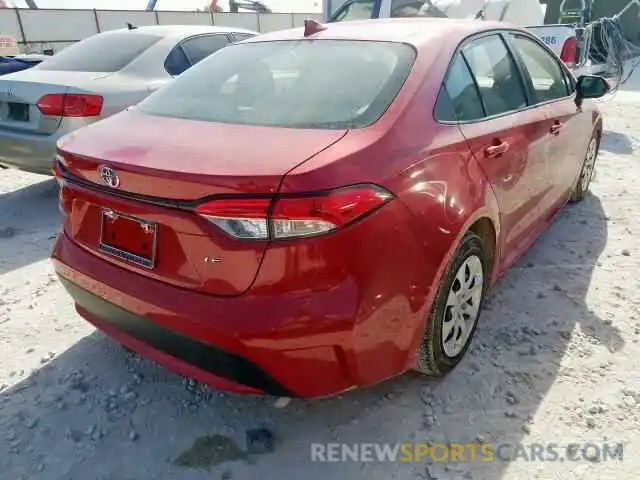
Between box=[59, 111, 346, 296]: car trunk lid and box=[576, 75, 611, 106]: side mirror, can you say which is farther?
box=[576, 75, 611, 106]: side mirror

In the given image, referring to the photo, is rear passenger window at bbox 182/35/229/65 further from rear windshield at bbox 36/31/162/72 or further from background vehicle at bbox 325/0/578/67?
background vehicle at bbox 325/0/578/67

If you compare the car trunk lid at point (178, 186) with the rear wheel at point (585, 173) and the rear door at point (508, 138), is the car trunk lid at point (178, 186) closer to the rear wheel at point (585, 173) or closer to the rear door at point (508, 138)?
the rear door at point (508, 138)

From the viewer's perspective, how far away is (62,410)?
2367mm

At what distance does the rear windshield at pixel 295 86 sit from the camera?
2098 millimetres

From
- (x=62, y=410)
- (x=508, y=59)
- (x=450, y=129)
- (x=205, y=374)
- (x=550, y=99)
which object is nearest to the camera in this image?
(x=205, y=374)

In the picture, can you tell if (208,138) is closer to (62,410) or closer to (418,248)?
(418,248)

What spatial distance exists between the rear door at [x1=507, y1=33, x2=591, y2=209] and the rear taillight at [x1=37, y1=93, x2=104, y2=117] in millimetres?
3091

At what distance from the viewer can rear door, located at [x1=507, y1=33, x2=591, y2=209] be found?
3.20 metres

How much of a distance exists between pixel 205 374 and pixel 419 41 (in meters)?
1.65

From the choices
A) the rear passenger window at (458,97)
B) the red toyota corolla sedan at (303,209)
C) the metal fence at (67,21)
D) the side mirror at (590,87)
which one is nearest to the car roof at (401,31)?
the red toyota corolla sedan at (303,209)

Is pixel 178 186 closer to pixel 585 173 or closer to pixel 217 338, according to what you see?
pixel 217 338

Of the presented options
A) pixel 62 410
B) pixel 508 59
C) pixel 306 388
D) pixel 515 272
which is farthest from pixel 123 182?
pixel 515 272

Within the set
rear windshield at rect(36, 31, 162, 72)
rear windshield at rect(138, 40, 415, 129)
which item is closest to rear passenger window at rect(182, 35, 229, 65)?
rear windshield at rect(36, 31, 162, 72)

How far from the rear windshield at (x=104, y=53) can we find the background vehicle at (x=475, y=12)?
17.8ft
